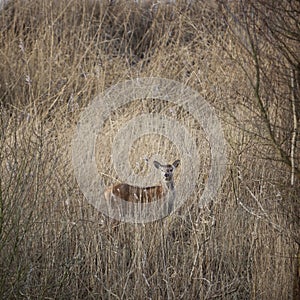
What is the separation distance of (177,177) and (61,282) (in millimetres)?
2223

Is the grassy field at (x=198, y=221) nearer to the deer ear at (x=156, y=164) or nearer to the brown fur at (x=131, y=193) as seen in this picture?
the deer ear at (x=156, y=164)

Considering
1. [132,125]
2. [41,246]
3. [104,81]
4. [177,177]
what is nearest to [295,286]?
[41,246]

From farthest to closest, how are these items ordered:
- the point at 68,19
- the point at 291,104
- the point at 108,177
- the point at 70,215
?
the point at 68,19 → the point at 108,177 → the point at 70,215 → the point at 291,104

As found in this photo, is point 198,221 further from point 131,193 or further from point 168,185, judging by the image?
point 168,185

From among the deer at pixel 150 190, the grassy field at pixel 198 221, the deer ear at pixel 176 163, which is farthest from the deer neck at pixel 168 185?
the grassy field at pixel 198 221

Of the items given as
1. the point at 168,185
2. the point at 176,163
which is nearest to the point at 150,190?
the point at 168,185

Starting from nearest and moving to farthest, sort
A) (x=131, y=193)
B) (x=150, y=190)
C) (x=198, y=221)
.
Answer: (x=198, y=221) < (x=131, y=193) < (x=150, y=190)

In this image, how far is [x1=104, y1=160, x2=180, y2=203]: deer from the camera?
472 cm

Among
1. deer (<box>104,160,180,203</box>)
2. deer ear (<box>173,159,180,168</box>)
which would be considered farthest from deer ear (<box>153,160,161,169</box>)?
deer ear (<box>173,159,180,168</box>)

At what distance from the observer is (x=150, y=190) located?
5219mm

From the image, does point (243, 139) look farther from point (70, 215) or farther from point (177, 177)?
point (70, 215)

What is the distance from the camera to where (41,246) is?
3688 mm

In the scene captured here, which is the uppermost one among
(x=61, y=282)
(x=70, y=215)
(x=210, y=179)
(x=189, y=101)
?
(x=189, y=101)

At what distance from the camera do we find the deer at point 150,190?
4.72 meters
